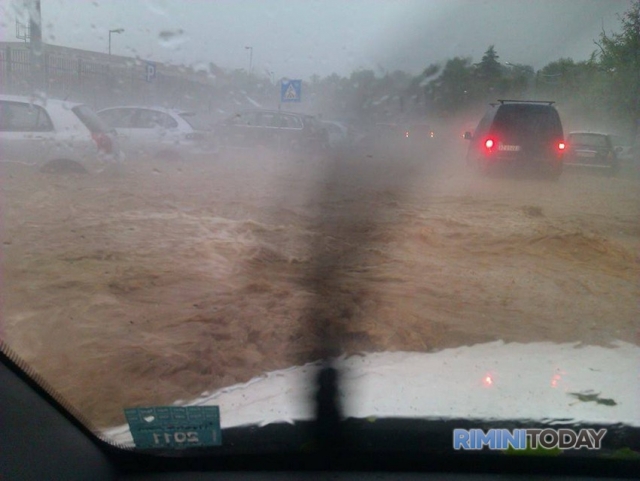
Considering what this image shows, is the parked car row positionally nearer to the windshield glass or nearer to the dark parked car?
the windshield glass

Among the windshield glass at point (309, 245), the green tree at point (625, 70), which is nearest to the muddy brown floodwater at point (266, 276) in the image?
the windshield glass at point (309, 245)

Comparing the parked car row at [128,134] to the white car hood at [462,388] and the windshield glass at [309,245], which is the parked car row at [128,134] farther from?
the white car hood at [462,388]

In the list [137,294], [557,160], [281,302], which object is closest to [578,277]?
[281,302]

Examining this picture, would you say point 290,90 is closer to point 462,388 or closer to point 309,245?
point 309,245

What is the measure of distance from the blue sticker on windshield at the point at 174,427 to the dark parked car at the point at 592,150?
15.8 m

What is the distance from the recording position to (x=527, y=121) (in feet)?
Result: 44.2

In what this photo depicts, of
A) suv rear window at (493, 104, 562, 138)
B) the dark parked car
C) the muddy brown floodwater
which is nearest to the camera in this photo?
the muddy brown floodwater

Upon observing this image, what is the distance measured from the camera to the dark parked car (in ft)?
57.0

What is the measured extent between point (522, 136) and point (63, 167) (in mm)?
8627

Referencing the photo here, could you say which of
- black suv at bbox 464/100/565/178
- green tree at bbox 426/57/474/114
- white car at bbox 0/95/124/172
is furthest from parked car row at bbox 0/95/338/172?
black suv at bbox 464/100/565/178

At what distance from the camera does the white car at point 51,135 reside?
10.8 metres

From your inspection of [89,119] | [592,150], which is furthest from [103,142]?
[592,150]

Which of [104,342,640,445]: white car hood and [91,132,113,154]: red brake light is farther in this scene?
[91,132,113,154]: red brake light

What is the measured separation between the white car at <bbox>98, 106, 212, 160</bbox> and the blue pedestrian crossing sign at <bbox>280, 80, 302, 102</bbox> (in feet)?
7.29
